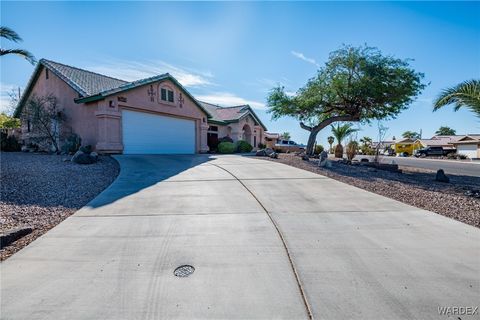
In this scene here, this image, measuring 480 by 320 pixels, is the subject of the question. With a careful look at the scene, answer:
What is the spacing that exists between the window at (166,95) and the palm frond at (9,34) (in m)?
8.47

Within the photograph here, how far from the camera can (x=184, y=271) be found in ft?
10.7

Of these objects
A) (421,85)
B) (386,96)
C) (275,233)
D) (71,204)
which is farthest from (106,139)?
(421,85)

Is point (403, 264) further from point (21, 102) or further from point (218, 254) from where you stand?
point (21, 102)

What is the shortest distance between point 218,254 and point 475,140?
50.3m

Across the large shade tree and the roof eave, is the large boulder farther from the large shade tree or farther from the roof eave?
the large shade tree

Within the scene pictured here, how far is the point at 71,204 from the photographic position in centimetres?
606

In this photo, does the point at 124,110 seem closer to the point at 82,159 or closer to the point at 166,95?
the point at 166,95

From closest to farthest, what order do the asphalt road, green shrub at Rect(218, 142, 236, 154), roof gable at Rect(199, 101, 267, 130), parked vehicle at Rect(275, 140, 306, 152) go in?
the asphalt road
green shrub at Rect(218, 142, 236, 154)
roof gable at Rect(199, 101, 267, 130)
parked vehicle at Rect(275, 140, 306, 152)

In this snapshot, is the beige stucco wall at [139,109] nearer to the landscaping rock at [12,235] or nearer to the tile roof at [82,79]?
the tile roof at [82,79]

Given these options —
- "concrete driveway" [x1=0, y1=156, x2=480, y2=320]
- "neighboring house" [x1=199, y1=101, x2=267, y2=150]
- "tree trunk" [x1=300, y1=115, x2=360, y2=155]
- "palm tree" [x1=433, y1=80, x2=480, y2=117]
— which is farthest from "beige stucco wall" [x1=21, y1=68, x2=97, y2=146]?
"palm tree" [x1=433, y1=80, x2=480, y2=117]

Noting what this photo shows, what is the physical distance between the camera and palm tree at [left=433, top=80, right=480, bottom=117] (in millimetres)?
7910

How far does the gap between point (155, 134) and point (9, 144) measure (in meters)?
11.8

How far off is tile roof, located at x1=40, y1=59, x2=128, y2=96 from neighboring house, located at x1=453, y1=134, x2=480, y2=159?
1887 inches

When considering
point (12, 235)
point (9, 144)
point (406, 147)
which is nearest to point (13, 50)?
point (12, 235)
